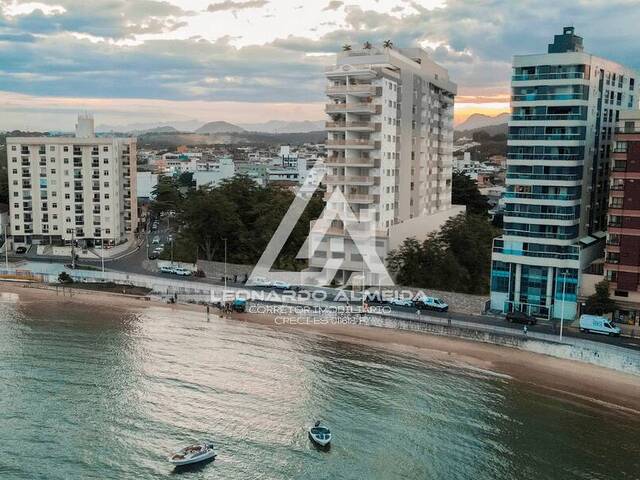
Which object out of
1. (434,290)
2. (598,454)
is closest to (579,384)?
(598,454)

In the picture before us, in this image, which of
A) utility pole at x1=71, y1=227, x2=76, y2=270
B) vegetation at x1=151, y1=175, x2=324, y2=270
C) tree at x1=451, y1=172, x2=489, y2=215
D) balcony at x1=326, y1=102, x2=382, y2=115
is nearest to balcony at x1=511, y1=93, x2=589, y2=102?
balcony at x1=326, y1=102, x2=382, y2=115

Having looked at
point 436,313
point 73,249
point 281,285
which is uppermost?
point 73,249

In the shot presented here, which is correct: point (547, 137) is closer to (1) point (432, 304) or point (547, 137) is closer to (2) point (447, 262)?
(2) point (447, 262)

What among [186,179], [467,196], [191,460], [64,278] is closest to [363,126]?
[64,278]

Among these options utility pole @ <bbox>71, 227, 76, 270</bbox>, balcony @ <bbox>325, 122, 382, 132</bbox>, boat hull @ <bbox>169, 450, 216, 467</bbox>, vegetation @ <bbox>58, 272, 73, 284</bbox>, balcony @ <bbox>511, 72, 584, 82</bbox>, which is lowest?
boat hull @ <bbox>169, 450, 216, 467</bbox>

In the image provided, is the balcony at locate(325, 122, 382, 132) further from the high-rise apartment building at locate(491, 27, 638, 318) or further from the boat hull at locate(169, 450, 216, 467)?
the boat hull at locate(169, 450, 216, 467)

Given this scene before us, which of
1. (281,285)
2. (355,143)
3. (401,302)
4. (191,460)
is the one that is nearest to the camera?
(191,460)

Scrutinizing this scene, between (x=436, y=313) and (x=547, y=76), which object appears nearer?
(x=547, y=76)
